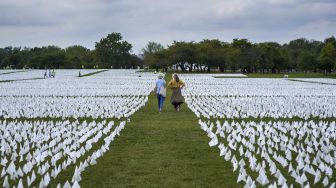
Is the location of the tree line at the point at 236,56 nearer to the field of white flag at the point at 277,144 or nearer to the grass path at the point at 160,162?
the field of white flag at the point at 277,144

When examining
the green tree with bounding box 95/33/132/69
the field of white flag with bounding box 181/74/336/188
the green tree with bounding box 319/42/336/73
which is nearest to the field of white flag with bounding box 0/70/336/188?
the field of white flag with bounding box 181/74/336/188

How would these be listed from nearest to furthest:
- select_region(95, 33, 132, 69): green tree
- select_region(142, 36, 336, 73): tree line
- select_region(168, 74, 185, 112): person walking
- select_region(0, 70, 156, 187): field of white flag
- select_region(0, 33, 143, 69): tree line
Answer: select_region(0, 70, 156, 187): field of white flag < select_region(168, 74, 185, 112): person walking < select_region(142, 36, 336, 73): tree line < select_region(0, 33, 143, 69): tree line < select_region(95, 33, 132, 69): green tree

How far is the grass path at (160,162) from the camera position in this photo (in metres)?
7.77

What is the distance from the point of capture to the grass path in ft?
25.5

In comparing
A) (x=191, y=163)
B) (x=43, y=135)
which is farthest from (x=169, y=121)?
(x=191, y=163)

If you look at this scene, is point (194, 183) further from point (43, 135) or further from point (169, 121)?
point (169, 121)

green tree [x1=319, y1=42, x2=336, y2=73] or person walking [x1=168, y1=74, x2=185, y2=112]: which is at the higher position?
green tree [x1=319, y1=42, x2=336, y2=73]

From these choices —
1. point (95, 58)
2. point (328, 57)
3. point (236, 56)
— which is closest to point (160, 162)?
point (328, 57)

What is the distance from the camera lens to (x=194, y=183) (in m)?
7.63

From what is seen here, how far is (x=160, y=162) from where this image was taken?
9141 millimetres

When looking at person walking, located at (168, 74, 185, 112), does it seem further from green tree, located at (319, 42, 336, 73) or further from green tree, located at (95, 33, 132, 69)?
green tree, located at (95, 33, 132, 69)

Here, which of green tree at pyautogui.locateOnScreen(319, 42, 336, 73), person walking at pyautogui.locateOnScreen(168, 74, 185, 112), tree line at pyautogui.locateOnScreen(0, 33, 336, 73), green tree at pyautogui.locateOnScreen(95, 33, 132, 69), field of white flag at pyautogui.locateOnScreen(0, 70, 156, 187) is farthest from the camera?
green tree at pyautogui.locateOnScreen(95, 33, 132, 69)

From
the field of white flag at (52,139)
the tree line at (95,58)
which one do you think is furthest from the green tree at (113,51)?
the field of white flag at (52,139)

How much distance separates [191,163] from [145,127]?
5177 mm
